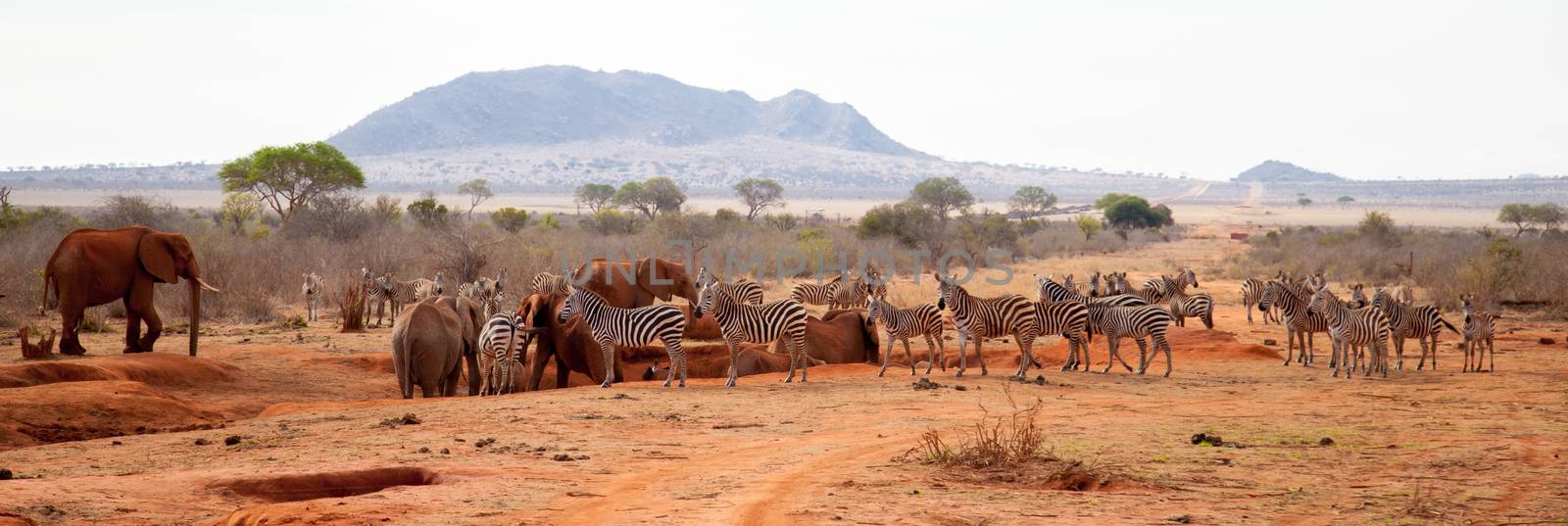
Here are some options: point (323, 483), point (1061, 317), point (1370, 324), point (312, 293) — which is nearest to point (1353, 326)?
point (1370, 324)

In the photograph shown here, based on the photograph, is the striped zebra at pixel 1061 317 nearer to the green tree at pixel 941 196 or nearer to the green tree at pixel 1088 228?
the green tree at pixel 1088 228

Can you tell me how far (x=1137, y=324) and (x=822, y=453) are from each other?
24.7ft

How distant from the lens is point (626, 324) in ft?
46.3

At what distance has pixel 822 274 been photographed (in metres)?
33.7

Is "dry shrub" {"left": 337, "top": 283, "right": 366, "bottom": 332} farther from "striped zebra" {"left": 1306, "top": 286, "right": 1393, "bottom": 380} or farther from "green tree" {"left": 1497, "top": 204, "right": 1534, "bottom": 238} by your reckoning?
"green tree" {"left": 1497, "top": 204, "right": 1534, "bottom": 238}

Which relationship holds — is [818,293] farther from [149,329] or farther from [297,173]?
[297,173]

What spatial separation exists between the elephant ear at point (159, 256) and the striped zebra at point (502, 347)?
4.85 metres

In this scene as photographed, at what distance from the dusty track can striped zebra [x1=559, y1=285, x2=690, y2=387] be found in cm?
49

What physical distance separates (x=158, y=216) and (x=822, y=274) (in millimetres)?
23132

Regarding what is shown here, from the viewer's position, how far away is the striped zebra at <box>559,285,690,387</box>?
1398 centimetres

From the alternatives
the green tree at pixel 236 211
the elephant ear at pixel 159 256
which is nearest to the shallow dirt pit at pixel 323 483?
the elephant ear at pixel 159 256

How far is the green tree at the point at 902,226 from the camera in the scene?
140 ft

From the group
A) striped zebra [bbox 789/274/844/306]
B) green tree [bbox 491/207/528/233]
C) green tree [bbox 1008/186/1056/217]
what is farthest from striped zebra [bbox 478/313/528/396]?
green tree [bbox 1008/186/1056/217]

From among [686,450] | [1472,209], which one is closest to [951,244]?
[686,450]
